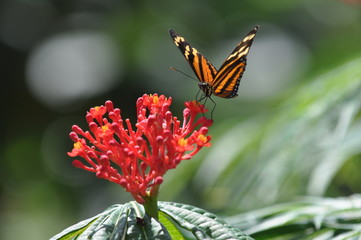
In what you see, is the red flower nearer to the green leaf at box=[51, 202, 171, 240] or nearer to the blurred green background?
the green leaf at box=[51, 202, 171, 240]

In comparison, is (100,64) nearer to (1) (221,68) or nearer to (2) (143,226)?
(1) (221,68)

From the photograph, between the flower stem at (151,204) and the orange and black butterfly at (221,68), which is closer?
the flower stem at (151,204)

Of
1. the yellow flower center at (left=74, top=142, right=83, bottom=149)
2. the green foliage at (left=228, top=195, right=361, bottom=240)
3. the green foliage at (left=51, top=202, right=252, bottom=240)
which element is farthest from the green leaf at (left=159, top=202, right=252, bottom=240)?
the green foliage at (left=228, top=195, right=361, bottom=240)

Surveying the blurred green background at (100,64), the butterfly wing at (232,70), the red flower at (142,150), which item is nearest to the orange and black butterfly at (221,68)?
the butterfly wing at (232,70)

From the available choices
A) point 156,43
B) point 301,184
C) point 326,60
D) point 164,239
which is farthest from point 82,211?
point 164,239

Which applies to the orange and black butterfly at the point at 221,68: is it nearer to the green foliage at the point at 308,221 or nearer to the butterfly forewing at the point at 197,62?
the butterfly forewing at the point at 197,62

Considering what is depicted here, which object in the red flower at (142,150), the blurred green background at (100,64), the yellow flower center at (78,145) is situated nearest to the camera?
the red flower at (142,150)
